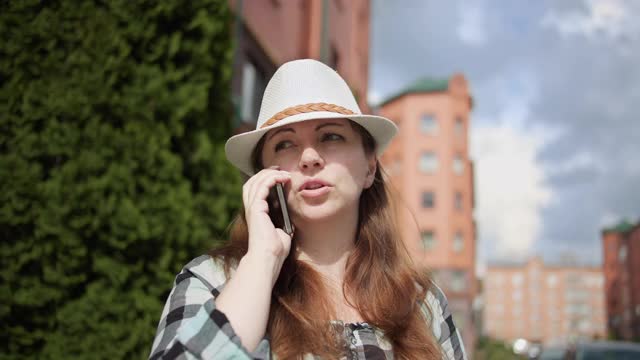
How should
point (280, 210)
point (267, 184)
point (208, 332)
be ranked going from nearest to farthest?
point (208, 332)
point (267, 184)
point (280, 210)

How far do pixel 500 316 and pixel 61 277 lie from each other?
123 meters

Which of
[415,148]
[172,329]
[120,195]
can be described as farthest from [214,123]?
[415,148]

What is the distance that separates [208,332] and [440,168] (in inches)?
1869

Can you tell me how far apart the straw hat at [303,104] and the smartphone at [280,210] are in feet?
0.69

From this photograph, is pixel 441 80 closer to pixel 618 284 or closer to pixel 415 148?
pixel 415 148

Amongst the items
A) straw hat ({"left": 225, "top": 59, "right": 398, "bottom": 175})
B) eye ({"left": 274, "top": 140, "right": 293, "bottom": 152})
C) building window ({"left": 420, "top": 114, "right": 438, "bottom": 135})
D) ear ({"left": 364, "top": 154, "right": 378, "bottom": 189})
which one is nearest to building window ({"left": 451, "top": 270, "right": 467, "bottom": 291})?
building window ({"left": 420, "top": 114, "right": 438, "bottom": 135})

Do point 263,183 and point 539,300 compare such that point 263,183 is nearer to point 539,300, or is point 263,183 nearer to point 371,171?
Answer: point 371,171

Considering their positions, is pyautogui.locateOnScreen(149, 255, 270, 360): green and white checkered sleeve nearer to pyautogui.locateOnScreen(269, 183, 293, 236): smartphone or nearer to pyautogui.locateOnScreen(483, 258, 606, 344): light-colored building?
pyautogui.locateOnScreen(269, 183, 293, 236): smartphone

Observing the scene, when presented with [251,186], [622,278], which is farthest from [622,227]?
[251,186]

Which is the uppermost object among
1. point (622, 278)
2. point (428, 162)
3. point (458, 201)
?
point (428, 162)

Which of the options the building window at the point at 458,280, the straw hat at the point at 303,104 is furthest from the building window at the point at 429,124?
the straw hat at the point at 303,104

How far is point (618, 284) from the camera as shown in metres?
76.5

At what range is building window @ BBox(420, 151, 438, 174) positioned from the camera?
48.7 metres

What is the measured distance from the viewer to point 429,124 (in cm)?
4925
